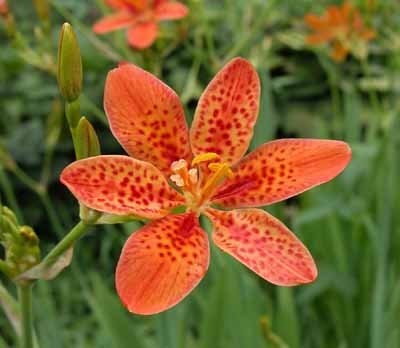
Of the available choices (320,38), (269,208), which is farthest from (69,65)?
(320,38)

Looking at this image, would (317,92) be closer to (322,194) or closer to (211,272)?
(322,194)

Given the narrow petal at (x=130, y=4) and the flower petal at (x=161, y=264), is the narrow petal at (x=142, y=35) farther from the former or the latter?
the flower petal at (x=161, y=264)

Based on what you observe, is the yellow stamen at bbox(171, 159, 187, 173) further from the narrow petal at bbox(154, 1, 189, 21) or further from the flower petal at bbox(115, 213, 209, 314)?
the narrow petal at bbox(154, 1, 189, 21)

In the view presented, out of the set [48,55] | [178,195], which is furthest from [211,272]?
[178,195]

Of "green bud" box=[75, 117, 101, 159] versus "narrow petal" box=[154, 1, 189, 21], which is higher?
"green bud" box=[75, 117, 101, 159]

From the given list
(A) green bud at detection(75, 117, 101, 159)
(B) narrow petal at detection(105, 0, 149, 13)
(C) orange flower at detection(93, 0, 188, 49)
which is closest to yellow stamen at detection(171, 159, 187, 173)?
(A) green bud at detection(75, 117, 101, 159)

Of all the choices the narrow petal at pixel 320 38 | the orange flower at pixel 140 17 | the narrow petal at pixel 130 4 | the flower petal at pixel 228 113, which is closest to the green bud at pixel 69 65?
the flower petal at pixel 228 113

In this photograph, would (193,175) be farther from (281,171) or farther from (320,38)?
(320,38)
